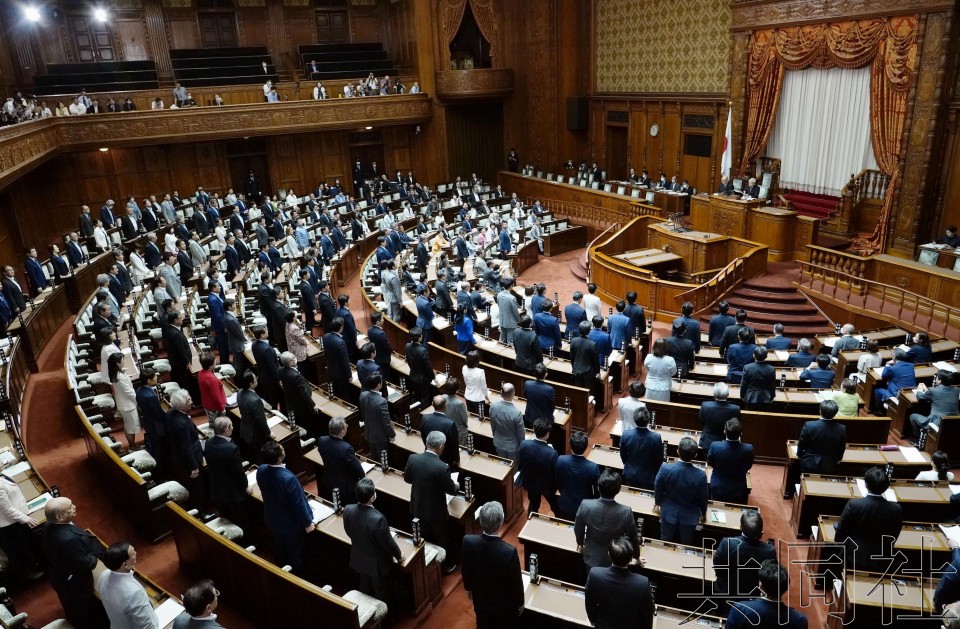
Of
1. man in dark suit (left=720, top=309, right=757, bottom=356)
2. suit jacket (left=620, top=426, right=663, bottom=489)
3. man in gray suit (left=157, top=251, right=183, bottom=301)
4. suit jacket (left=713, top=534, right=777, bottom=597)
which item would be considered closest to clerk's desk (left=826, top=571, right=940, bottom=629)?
suit jacket (left=713, top=534, right=777, bottom=597)

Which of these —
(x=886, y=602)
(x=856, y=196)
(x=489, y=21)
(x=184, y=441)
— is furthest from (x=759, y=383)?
(x=489, y=21)

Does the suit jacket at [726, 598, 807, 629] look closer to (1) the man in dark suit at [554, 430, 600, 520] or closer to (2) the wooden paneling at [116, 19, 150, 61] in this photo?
(1) the man in dark suit at [554, 430, 600, 520]

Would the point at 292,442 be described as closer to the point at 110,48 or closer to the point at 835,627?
the point at 835,627

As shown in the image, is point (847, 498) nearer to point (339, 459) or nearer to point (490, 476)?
point (490, 476)

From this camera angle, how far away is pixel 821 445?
5727 millimetres

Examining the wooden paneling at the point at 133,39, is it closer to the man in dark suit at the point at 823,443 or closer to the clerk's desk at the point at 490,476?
the clerk's desk at the point at 490,476

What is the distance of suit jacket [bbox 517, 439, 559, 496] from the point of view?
5215mm

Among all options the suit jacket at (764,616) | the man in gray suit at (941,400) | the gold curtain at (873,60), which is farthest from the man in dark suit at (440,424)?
the gold curtain at (873,60)

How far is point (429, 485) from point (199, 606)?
194 cm

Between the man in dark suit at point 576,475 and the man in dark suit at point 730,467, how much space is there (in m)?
1.14

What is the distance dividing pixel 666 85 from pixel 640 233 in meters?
4.96

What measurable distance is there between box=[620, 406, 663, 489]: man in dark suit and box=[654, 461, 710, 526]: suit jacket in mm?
468

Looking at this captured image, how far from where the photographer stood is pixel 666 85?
18594 millimetres

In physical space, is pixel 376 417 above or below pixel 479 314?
above
